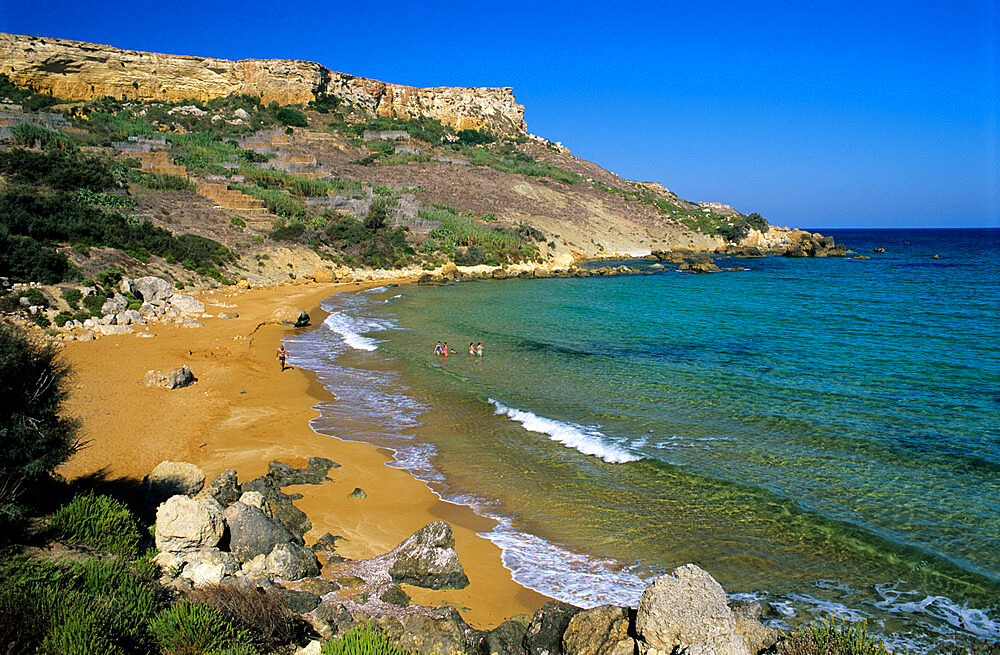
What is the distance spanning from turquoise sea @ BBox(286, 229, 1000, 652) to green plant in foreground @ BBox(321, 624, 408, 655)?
9.31 feet

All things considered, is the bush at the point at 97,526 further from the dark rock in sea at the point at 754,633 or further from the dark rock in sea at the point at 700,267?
the dark rock in sea at the point at 700,267

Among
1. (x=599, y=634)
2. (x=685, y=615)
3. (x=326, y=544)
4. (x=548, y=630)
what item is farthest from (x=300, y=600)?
(x=685, y=615)

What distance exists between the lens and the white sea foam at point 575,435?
447 inches

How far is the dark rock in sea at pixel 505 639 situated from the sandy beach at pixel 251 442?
0.56m

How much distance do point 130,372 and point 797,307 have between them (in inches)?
1291

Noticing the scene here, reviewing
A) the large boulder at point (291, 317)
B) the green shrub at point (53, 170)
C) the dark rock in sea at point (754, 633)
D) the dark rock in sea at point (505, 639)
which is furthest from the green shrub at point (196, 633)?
the green shrub at point (53, 170)

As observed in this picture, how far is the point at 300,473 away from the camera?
10.2m

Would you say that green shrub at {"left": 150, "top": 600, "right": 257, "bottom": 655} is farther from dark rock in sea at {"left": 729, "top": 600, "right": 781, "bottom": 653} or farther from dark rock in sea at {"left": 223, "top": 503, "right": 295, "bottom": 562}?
dark rock in sea at {"left": 729, "top": 600, "right": 781, "bottom": 653}

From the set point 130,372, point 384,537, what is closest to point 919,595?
point 384,537

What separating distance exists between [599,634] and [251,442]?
349 inches

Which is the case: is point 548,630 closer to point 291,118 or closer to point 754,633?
point 754,633

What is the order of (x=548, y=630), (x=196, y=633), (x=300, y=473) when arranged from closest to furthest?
1. (x=196, y=633)
2. (x=548, y=630)
3. (x=300, y=473)

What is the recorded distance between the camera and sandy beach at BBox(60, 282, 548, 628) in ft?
26.0

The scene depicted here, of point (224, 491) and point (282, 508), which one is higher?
point (224, 491)
